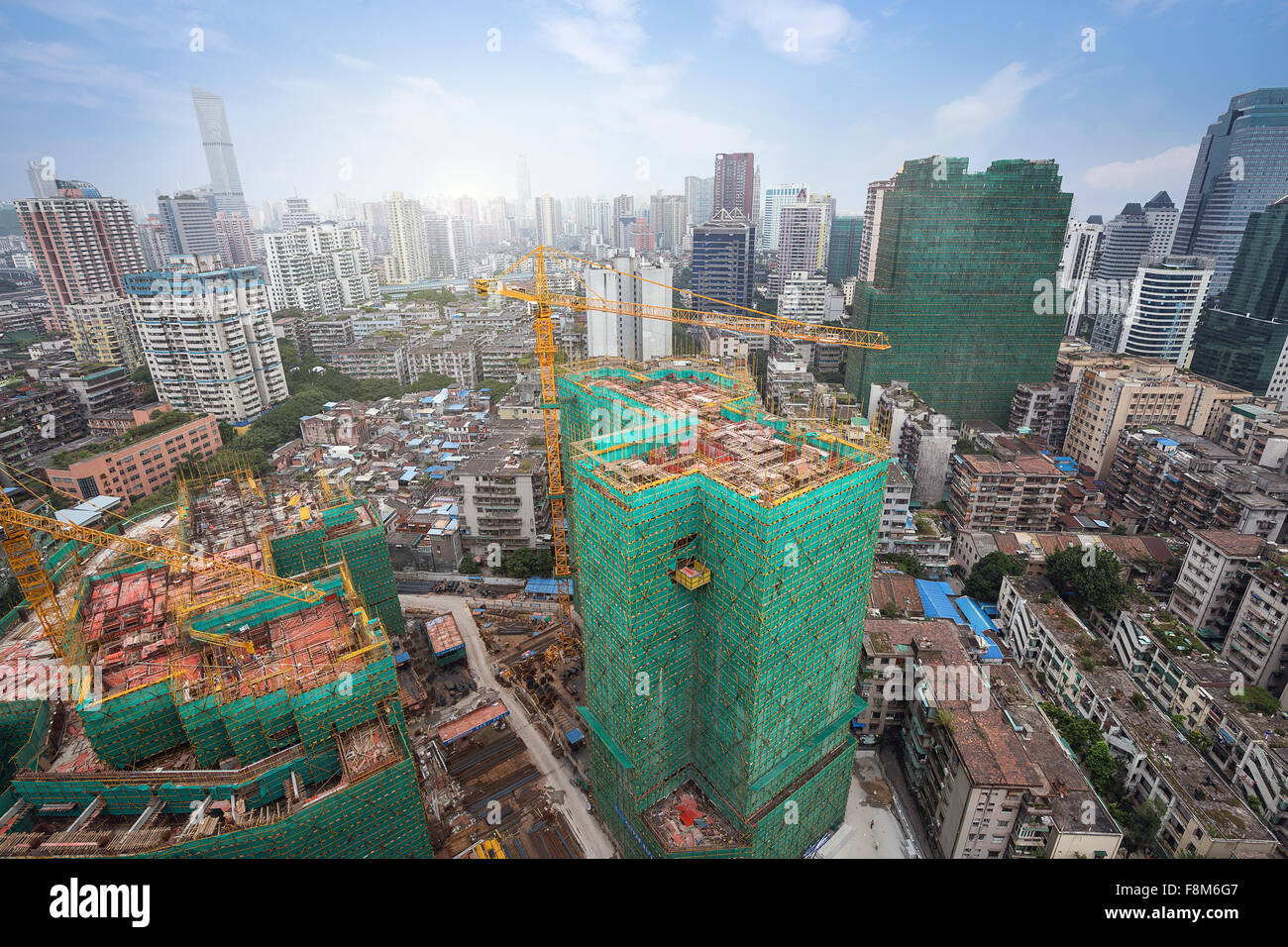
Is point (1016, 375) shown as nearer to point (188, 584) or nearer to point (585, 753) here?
point (585, 753)

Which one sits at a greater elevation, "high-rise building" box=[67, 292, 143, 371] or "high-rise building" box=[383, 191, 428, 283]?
"high-rise building" box=[383, 191, 428, 283]

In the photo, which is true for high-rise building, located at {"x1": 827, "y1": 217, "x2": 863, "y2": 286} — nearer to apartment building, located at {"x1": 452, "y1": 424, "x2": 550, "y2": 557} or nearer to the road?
apartment building, located at {"x1": 452, "y1": 424, "x2": 550, "y2": 557}

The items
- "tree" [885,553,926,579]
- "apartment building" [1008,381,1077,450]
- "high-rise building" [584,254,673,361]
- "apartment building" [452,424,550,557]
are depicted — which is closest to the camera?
"tree" [885,553,926,579]

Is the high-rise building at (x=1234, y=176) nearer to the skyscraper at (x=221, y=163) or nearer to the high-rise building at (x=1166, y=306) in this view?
the high-rise building at (x=1166, y=306)

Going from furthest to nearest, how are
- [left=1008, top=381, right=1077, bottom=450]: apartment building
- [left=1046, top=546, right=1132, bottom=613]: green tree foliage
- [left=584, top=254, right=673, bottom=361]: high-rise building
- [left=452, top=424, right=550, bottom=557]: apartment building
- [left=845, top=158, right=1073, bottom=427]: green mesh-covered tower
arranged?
[left=584, top=254, right=673, bottom=361]: high-rise building < [left=1008, top=381, right=1077, bottom=450]: apartment building < [left=845, top=158, right=1073, bottom=427]: green mesh-covered tower < [left=452, top=424, right=550, bottom=557]: apartment building < [left=1046, top=546, right=1132, bottom=613]: green tree foliage

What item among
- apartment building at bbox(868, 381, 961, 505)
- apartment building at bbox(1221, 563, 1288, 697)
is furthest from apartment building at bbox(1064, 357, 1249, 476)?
apartment building at bbox(1221, 563, 1288, 697)

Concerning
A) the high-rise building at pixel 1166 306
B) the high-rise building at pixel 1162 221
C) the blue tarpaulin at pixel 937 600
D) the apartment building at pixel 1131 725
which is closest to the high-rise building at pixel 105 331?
the blue tarpaulin at pixel 937 600
